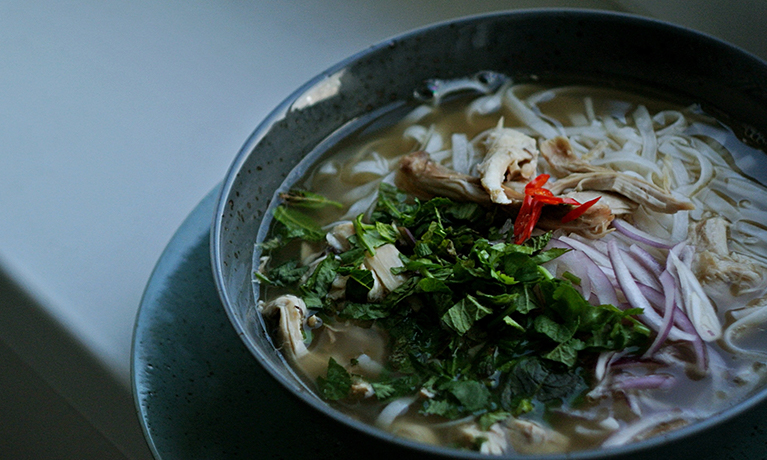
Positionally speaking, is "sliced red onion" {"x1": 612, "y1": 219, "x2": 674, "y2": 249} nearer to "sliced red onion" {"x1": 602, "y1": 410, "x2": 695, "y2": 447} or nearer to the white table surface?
"sliced red onion" {"x1": 602, "y1": 410, "x2": 695, "y2": 447}

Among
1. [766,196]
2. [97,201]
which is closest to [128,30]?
[97,201]

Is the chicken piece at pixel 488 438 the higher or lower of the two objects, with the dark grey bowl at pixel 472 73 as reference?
lower

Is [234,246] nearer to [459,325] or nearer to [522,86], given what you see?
[459,325]

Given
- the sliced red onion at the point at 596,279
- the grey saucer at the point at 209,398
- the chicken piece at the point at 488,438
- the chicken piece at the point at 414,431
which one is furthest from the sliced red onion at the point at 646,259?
the chicken piece at the point at 414,431

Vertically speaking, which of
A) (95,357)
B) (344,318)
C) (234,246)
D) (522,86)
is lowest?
(95,357)

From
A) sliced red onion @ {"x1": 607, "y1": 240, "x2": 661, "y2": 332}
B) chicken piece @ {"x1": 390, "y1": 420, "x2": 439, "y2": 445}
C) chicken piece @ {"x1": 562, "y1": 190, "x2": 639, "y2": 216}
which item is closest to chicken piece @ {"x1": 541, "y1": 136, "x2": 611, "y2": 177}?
chicken piece @ {"x1": 562, "y1": 190, "x2": 639, "y2": 216}

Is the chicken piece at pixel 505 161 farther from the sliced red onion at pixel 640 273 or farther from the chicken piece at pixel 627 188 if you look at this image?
the sliced red onion at pixel 640 273

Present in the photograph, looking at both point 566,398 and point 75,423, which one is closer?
point 566,398
